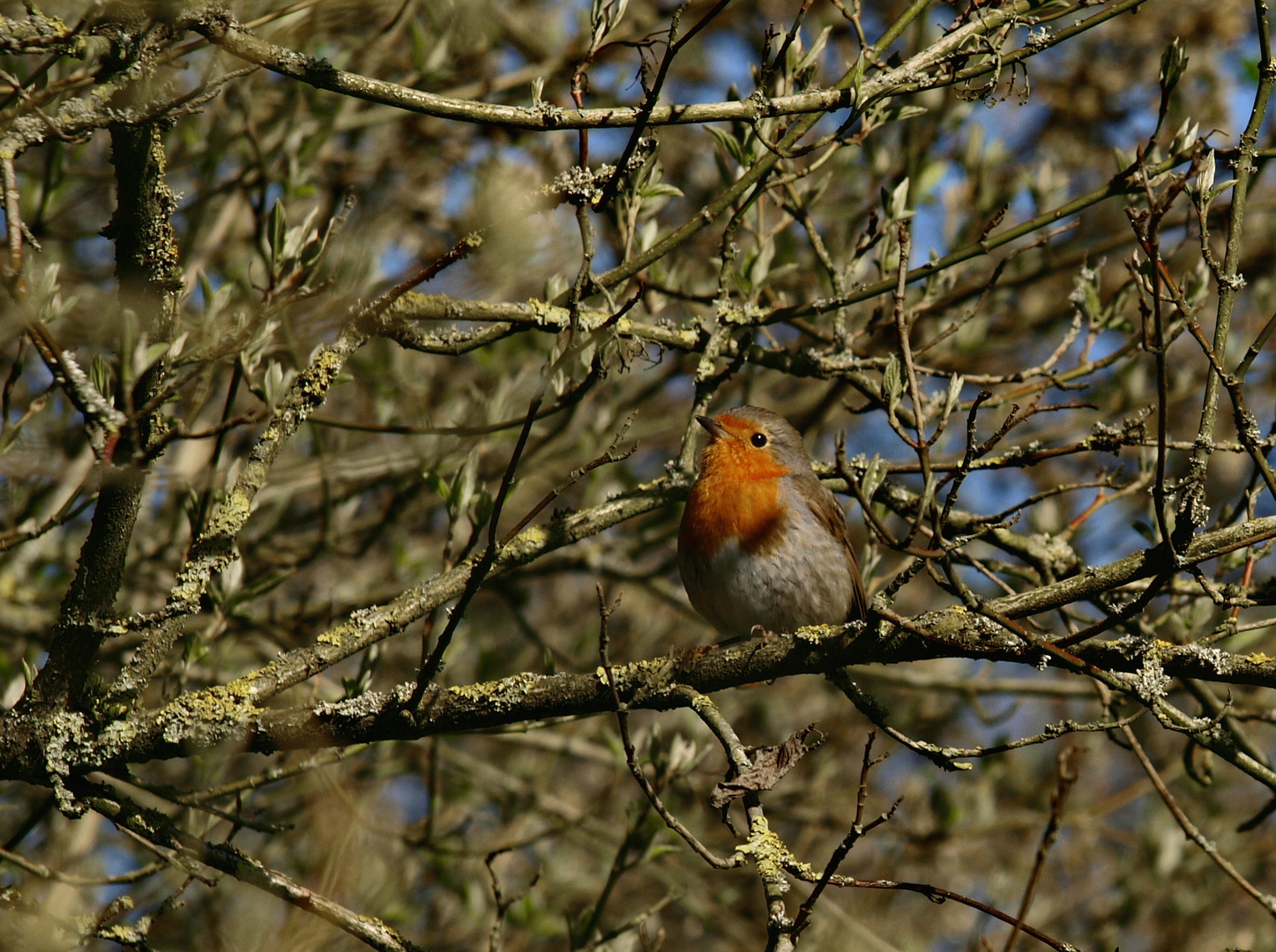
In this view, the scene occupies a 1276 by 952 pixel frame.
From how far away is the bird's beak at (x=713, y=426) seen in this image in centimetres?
451

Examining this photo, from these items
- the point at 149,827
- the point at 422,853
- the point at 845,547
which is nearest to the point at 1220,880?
the point at 845,547

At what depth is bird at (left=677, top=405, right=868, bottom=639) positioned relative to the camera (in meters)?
4.68

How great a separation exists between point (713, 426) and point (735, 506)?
332 millimetres

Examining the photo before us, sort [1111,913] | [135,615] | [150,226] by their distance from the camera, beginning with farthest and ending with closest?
[1111,913], [135,615], [150,226]

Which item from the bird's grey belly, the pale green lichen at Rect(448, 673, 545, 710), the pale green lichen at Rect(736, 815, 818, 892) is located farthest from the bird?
the pale green lichen at Rect(736, 815, 818, 892)

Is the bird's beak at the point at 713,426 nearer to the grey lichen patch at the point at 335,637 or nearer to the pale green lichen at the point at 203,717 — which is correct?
the grey lichen patch at the point at 335,637

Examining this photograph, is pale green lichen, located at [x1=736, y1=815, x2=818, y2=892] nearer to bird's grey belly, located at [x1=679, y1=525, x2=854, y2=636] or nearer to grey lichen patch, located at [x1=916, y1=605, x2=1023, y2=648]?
grey lichen patch, located at [x1=916, y1=605, x2=1023, y2=648]

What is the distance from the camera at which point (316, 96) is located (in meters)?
5.47

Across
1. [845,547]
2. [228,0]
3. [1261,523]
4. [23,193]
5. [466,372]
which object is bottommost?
[1261,523]

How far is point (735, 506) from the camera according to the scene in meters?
4.75

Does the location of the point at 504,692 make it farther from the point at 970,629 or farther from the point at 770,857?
the point at 970,629

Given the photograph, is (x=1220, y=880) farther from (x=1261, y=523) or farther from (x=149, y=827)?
(x=149, y=827)

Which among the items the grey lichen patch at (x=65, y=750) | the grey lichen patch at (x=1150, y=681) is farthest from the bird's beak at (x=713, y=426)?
the grey lichen patch at (x=65, y=750)

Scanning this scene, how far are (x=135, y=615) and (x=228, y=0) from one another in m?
1.55
